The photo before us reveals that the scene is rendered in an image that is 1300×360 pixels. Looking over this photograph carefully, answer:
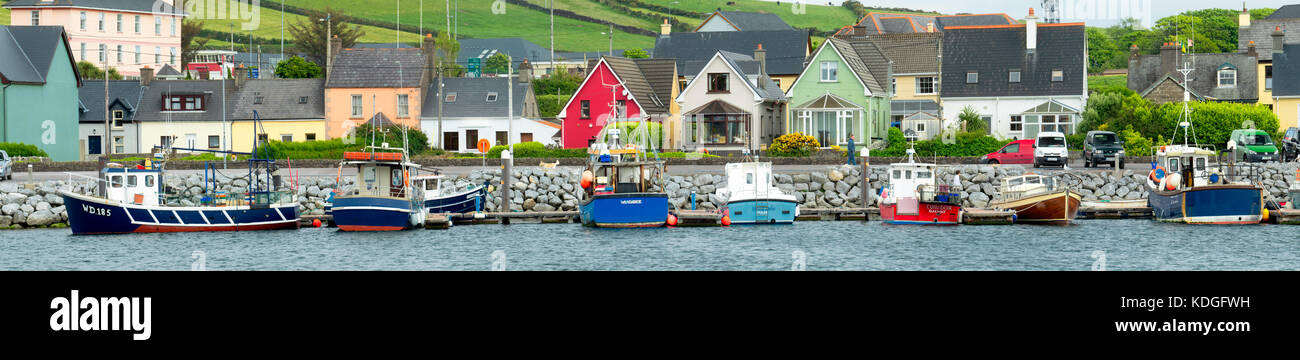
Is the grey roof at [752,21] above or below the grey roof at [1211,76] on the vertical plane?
above

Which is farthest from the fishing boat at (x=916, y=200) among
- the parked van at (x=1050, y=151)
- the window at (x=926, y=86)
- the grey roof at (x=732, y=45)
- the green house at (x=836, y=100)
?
the grey roof at (x=732, y=45)

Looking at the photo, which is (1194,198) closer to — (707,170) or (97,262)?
(707,170)

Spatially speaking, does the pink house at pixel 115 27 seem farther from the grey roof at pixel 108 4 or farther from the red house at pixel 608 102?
the red house at pixel 608 102

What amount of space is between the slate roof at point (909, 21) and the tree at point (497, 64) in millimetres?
40024

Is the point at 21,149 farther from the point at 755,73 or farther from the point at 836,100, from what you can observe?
the point at 836,100

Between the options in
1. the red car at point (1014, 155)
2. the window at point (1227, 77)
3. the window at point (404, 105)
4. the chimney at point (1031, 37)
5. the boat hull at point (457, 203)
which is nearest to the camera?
the boat hull at point (457, 203)

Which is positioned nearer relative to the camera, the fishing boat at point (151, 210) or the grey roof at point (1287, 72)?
the fishing boat at point (151, 210)

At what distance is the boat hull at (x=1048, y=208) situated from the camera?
4691 centimetres

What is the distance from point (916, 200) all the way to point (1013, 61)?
39356 mm

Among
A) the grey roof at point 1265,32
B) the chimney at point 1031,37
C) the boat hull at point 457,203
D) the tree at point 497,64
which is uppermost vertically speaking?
the tree at point 497,64

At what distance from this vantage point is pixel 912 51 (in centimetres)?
8744

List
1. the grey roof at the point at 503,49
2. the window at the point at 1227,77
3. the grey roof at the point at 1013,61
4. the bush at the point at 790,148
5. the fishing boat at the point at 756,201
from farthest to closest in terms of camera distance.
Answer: the grey roof at the point at 503,49 < the window at the point at 1227,77 < the grey roof at the point at 1013,61 < the bush at the point at 790,148 < the fishing boat at the point at 756,201

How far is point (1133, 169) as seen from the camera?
193ft
